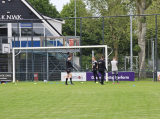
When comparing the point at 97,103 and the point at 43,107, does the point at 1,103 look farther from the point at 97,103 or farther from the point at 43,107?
the point at 97,103

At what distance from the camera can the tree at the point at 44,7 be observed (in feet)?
197

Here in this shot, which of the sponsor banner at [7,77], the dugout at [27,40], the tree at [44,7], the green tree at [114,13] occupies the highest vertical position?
the tree at [44,7]

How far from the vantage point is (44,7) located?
61.2 metres

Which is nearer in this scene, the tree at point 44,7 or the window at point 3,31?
the window at point 3,31

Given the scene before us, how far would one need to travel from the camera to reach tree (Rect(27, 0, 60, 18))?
197ft

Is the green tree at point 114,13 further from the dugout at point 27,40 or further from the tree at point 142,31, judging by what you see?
the tree at point 142,31

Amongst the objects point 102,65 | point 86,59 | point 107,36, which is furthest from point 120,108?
point 107,36

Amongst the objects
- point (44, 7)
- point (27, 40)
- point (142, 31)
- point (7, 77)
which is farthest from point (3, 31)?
point (44, 7)

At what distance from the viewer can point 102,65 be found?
21.4 metres

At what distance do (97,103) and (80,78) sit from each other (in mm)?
15088

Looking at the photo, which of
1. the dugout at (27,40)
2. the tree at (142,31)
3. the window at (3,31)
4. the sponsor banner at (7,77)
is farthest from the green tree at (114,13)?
the sponsor banner at (7,77)

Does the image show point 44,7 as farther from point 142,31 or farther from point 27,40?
point 142,31

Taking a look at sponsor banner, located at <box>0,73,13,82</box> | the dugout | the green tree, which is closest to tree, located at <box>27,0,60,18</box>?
the green tree

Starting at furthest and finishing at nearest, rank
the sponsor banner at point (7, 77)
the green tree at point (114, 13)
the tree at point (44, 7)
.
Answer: the tree at point (44, 7) → the green tree at point (114, 13) → the sponsor banner at point (7, 77)
